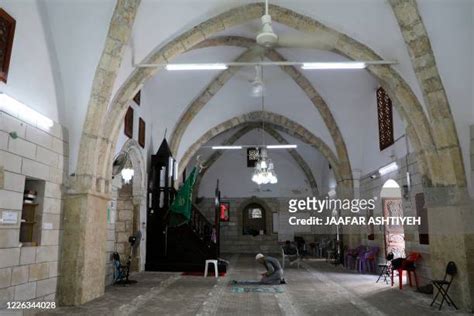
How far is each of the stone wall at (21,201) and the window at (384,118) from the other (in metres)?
6.64

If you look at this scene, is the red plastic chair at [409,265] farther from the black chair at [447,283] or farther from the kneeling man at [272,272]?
the kneeling man at [272,272]

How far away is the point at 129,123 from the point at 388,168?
5744 millimetres

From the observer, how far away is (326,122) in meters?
9.98

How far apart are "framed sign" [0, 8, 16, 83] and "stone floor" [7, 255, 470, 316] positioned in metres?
3.03

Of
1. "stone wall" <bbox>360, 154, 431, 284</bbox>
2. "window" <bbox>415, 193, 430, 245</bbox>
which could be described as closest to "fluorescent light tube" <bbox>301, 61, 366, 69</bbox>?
"stone wall" <bbox>360, 154, 431, 284</bbox>

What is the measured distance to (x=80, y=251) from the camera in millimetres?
5395

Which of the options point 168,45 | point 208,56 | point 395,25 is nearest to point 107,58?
point 168,45

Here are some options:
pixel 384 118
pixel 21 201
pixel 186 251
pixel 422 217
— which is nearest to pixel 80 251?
pixel 21 201

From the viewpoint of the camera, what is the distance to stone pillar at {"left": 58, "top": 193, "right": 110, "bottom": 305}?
530 cm

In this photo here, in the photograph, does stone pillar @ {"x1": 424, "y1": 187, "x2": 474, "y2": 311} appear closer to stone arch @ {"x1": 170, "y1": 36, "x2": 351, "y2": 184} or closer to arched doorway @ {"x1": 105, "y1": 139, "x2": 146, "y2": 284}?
stone arch @ {"x1": 170, "y1": 36, "x2": 351, "y2": 184}

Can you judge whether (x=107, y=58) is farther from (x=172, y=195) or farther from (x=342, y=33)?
(x=172, y=195)

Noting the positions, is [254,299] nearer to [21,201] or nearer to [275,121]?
[21,201]

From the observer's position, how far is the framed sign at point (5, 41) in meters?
4.10

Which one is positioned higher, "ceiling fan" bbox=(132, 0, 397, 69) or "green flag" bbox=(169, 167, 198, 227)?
"ceiling fan" bbox=(132, 0, 397, 69)
